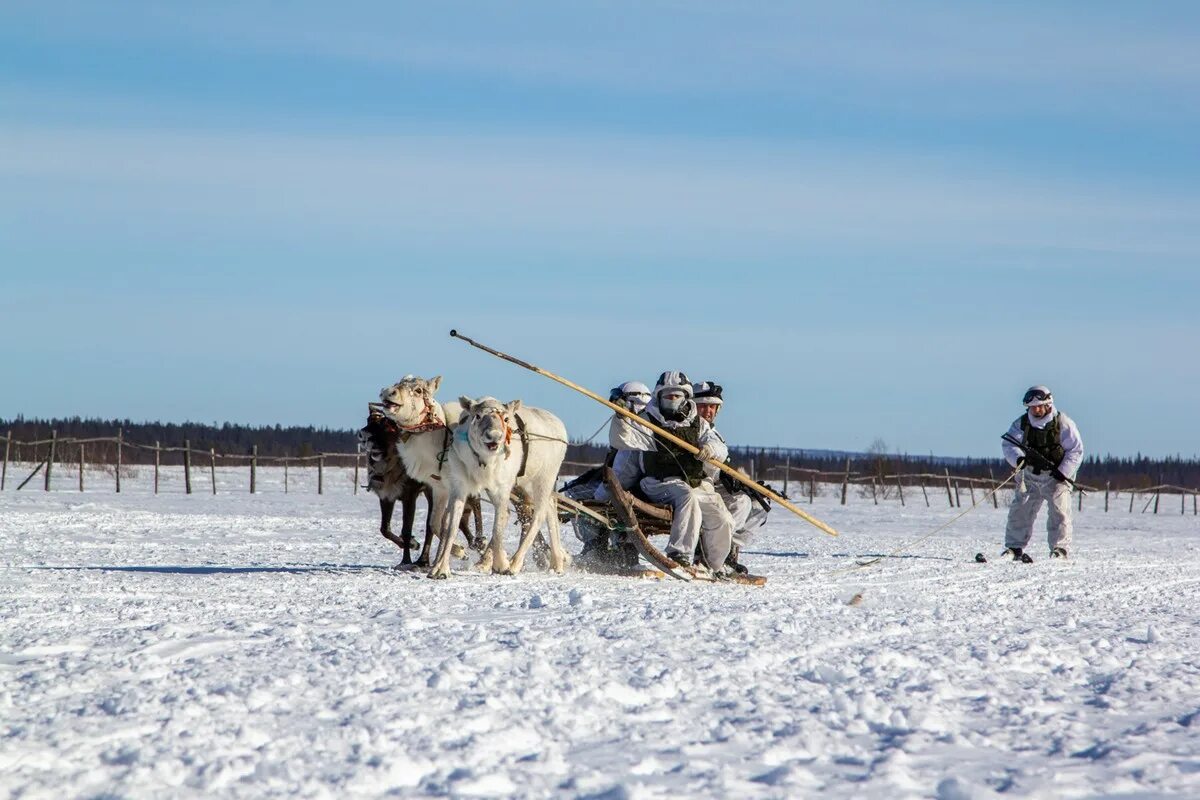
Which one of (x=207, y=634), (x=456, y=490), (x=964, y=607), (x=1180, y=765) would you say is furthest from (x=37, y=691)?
(x=964, y=607)

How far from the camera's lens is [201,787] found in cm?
394

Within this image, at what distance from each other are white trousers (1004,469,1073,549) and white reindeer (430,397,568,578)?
5.93m

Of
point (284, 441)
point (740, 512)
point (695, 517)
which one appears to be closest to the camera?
point (695, 517)

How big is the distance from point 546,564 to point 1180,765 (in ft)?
22.7

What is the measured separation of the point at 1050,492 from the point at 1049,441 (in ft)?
1.78

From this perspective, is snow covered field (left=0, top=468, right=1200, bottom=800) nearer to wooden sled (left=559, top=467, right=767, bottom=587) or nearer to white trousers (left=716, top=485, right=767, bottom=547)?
wooden sled (left=559, top=467, right=767, bottom=587)

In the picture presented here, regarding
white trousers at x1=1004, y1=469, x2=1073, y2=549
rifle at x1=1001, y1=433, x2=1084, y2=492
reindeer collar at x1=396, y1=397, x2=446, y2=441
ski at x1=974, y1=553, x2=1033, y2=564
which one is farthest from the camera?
rifle at x1=1001, y1=433, x2=1084, y2=492

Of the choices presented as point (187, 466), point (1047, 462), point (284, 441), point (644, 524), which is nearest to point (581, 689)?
point (644, 524)

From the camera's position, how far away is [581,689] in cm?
529

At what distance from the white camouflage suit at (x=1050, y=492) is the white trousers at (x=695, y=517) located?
5117mm

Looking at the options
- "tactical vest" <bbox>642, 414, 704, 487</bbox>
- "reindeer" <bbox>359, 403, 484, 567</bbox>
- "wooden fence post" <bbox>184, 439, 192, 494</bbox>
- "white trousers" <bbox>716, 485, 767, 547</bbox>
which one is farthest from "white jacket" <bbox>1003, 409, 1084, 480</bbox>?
"wooden fence post" <bbox>184, 439, 192, 494</bbox>

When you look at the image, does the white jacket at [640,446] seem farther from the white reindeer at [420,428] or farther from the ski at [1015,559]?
the ski at [1015,559]

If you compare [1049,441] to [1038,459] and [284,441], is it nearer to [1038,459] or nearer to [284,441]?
[1038,459]

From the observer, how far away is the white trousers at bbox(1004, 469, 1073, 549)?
47.5 ft
